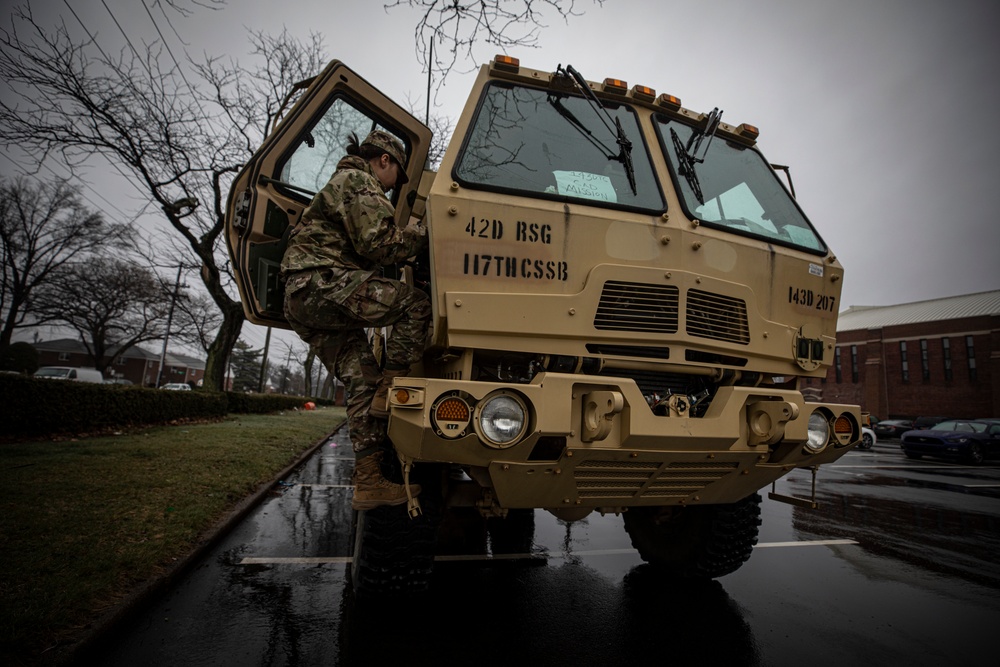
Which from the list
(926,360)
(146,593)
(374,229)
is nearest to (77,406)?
(146,593)

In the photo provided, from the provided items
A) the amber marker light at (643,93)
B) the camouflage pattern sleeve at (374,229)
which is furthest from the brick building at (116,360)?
the amber marker light at (643,93)

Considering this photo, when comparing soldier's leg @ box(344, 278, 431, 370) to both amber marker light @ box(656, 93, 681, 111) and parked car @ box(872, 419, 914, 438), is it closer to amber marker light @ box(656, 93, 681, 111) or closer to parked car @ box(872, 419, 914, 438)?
amber marker light @ box(656, 93, 681, 111)

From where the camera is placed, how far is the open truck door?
3.05 meters

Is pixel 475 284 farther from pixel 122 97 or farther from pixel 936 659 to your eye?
pixel 122 97

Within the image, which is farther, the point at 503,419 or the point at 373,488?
the point at 373,488

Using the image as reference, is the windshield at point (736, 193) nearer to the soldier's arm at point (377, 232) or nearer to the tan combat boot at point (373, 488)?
the soldier's arm at point (377, 232)

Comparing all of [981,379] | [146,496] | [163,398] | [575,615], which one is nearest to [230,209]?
[146,496]

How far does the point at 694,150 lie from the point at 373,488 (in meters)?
2.65

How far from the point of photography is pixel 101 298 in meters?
33.2

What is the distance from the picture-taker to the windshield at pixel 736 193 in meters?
2.86

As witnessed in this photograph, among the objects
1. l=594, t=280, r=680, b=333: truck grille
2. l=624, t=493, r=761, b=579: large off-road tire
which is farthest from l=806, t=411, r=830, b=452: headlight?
l=594, t=280, r=680, b=333: truck grille

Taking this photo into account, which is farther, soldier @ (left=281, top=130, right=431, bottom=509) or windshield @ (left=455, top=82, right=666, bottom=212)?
windshield @ (left=455, top=82, right=666, bottom=212)

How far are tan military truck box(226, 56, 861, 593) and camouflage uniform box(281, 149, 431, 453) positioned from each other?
0.67 ft

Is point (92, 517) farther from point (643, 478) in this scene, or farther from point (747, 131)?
point (747, 131)
